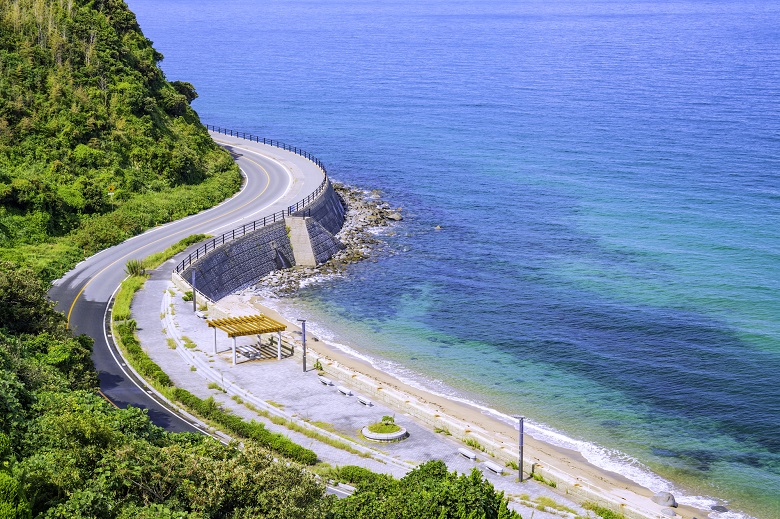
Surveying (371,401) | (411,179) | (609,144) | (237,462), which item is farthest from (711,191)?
(237,462)

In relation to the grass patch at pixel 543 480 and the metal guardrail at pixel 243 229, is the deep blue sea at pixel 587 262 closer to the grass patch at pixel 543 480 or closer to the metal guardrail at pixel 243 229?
the grass patch at pixel 543 480

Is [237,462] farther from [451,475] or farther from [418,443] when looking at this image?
[418,443]

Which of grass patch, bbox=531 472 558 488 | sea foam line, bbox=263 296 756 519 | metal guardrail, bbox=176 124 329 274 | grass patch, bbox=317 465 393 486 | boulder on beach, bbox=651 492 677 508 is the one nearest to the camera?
grass patch, bbox=317 465 393 486

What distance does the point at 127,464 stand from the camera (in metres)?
26.7

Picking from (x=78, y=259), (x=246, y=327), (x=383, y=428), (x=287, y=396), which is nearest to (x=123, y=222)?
(x=78, y=259)

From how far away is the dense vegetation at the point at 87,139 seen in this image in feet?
227

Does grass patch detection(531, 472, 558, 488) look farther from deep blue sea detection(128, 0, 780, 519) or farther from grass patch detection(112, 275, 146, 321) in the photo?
grass patch detection(112, 275, 146, 321)

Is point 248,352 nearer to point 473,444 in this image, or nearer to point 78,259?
point 473,444

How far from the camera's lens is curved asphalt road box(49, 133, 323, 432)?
45531 millimetres

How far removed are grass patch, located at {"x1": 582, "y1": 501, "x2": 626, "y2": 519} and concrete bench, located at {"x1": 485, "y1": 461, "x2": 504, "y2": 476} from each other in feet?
13.1

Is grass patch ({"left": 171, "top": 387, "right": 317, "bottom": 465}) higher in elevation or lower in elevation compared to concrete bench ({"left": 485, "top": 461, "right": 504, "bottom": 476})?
higher

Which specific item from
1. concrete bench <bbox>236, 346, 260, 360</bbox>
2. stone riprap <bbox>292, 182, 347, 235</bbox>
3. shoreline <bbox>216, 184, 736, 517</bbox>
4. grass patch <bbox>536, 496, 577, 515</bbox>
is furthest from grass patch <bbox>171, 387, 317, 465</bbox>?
stone riprap <bbox>292, 182, 347, 235</bbox>

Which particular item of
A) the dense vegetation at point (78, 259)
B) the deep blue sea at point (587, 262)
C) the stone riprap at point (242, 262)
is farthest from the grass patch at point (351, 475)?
the stone riprap at point (242, 262)

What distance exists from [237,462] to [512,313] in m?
38.4
